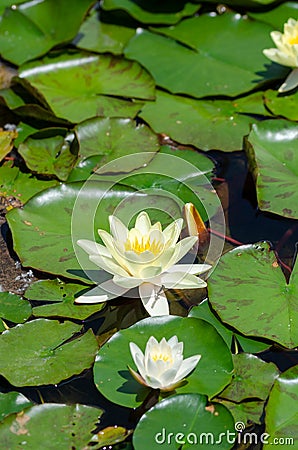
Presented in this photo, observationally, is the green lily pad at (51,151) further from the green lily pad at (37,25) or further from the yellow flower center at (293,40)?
the yellow flower center at (293,40)

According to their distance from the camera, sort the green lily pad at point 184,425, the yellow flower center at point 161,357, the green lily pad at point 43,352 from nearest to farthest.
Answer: the green lily pad at point 184,425
the yellow flower center at point 161,357
the green lily pad at point 43,352

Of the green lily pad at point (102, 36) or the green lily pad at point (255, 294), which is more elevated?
the green lily pad at point (102, 36)

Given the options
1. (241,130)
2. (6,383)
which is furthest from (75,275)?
(241,130)

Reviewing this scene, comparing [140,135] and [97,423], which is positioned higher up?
[140,135]

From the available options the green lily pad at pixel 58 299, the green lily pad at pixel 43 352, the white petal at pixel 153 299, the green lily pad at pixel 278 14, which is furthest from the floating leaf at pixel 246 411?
the green lily pad at pixel 278 14

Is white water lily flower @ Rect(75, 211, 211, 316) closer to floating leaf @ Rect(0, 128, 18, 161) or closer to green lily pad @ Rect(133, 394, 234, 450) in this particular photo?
green lily pad @ Rect(133, 394, 234, 450)

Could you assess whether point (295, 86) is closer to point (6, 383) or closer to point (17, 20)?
point (17, 20)

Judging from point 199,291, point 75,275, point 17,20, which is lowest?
point 199,291
